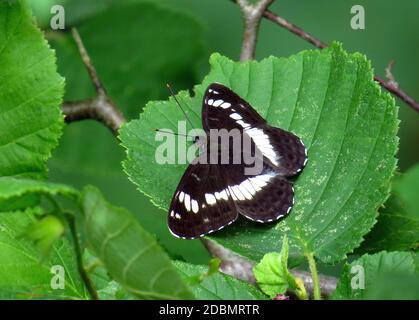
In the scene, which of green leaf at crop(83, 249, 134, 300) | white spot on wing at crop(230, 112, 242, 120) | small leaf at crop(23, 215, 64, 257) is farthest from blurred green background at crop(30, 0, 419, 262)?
small leaf at crop(23, 215, 64, 257)

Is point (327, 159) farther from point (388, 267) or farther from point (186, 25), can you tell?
point (186, 25)

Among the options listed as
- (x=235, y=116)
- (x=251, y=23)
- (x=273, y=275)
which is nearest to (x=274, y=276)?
(x=273, y=275)

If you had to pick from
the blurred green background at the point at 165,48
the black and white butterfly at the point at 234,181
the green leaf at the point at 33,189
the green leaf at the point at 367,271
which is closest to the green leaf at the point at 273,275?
the green leaf at the point at 367,271

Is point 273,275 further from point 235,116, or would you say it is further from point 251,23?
point 251,23

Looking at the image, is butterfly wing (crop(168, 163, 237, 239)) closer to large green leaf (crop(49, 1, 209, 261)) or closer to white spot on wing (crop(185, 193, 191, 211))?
white spot on wing (crop(185, 193, 191, 211))

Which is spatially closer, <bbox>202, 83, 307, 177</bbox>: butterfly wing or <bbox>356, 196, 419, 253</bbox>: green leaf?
<bbox>356, 196, 419, 253</bbox>: green leaf

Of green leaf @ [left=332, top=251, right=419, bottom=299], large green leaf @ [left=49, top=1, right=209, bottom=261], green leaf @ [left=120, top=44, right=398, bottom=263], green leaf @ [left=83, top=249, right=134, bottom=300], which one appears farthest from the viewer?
large green leaf @ [left=49, top=1, right=209, bottom=261]
